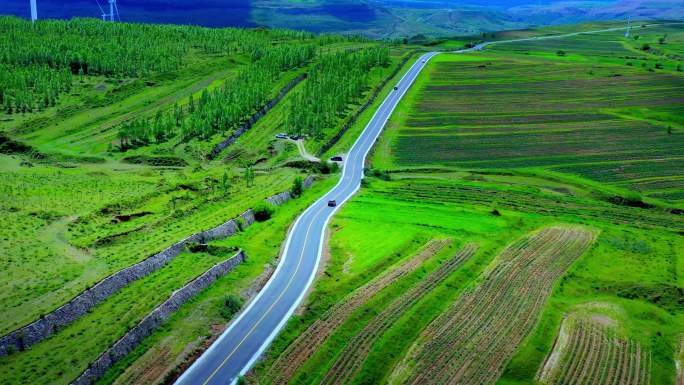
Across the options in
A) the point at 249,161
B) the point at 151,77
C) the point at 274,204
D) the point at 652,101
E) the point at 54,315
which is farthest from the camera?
the point at 151,77

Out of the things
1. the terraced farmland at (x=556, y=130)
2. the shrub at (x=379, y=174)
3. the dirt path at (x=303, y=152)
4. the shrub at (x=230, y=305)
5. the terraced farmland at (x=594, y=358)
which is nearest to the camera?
the terraced farmland at (x=594, y=358)

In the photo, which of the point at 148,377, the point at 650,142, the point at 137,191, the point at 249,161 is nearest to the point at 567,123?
the point at 650,142

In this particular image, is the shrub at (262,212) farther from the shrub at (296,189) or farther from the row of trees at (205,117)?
the row of trees at (205,117)

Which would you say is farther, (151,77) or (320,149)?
(151,77)

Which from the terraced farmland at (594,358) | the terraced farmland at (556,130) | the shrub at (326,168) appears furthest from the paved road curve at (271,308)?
the terraced farmland at (556,130)

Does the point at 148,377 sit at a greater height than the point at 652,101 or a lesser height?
lesser

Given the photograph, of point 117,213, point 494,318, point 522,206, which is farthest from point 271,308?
point 522,206

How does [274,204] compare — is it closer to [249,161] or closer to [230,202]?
[230,202]

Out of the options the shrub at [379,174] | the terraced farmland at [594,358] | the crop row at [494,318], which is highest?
the shrub at [379,174]
